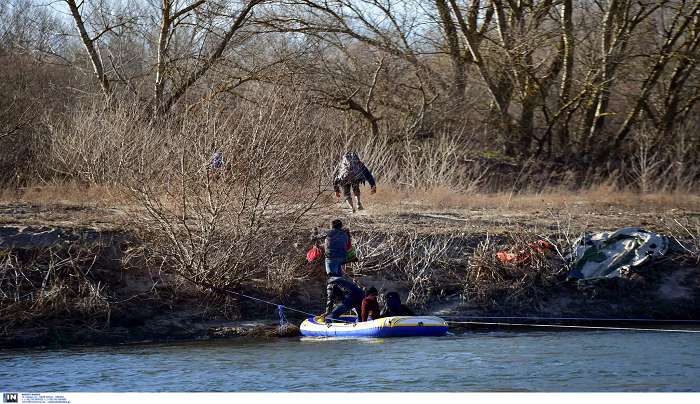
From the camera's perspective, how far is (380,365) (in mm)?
13156

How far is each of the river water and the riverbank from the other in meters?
0.88

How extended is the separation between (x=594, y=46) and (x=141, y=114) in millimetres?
13695

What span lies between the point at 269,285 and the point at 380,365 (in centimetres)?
479

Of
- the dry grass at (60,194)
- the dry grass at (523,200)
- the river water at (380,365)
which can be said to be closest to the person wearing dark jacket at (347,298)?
the river water at (380,365)

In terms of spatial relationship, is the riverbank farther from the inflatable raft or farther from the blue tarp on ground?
the inflatable raft

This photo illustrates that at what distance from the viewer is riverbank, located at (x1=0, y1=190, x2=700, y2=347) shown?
16406 millimetres

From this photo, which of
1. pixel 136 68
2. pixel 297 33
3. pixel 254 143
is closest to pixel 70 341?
pixel 254 143

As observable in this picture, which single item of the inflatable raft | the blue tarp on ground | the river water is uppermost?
the blue tarp on ground

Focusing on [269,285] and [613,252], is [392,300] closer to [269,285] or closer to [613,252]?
[269,285]

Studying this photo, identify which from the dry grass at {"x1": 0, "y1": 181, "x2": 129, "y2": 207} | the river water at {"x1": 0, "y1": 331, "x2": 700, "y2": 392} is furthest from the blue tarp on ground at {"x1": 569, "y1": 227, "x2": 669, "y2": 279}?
the dry grass at {"x1": 0, "y1": 181, "x2": 129, "y2": 207}

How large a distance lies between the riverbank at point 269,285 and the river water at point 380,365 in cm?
88

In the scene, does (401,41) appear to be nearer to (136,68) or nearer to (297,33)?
(297,33)

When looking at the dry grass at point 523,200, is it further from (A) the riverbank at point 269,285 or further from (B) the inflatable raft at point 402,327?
(B) the inflatable raft at point 402,327

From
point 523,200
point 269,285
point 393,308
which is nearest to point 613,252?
point 393,308
